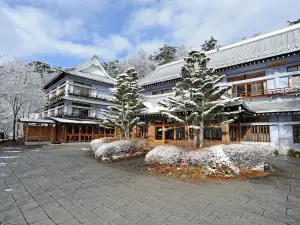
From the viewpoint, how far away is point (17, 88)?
21141 millimetres

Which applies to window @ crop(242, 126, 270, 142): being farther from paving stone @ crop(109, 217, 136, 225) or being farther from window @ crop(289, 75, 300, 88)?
paving stone @ crop(109, 217, 136, 225)

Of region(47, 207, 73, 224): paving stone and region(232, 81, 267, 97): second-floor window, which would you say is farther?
region(232, 81, 267, 97): second-floor window

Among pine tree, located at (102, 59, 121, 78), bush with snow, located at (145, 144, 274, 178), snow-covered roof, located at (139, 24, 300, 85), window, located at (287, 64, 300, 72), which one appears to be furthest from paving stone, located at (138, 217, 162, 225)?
pine tree, located at (102, 59, 121, 78)

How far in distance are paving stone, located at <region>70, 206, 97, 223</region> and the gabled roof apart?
24.8m

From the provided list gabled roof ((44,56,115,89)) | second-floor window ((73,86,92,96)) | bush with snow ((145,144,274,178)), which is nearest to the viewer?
bush with snow ((145,144,274,178))

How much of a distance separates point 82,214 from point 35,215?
1053mm

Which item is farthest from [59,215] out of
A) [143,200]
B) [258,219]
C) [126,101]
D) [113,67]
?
[113,67]

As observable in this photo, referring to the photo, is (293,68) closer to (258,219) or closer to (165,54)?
(258,219)

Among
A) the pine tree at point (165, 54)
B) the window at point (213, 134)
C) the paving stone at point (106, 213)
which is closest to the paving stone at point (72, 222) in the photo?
the paving stone at point (106, 213)

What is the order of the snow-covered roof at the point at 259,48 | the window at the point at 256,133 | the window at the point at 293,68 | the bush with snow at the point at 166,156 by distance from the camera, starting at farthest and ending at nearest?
the snow-covered roof at the point at 259,48 < the window at the point at 256,133 < the window at the point at 293,68 < the bush with snow at the point at 166,156

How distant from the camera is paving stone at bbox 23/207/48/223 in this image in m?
3.42

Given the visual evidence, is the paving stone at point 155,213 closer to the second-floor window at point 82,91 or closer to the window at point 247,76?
the window at point 247,76

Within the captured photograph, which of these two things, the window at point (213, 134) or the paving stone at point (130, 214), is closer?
the paving stone at point (130, 214)

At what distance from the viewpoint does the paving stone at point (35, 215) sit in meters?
3.42
